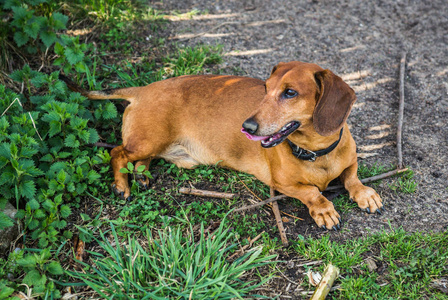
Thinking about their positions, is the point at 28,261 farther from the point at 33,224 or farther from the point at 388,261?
the point at 388,261

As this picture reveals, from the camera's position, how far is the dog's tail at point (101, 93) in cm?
390

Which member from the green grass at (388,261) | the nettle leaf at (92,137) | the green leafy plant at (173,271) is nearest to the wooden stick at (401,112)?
the green grass at (388,261)

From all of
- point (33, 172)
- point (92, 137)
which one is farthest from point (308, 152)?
point (33, 172)

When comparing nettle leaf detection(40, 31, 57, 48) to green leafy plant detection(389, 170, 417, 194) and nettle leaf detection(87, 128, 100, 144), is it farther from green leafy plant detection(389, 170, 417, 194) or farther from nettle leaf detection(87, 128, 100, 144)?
green leafy plant detection(389, 170, 417, 194)

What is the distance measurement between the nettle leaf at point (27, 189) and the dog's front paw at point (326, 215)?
2141 mm

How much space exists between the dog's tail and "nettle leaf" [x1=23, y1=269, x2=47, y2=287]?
1786 mm

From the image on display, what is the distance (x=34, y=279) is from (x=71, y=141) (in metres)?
1.19

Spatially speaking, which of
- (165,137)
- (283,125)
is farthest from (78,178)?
(283,125)

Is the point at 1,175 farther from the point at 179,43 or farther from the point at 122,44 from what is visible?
the point at 179,43

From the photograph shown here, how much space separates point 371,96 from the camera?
4523mm

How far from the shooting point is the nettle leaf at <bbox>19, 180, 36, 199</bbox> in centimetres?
303

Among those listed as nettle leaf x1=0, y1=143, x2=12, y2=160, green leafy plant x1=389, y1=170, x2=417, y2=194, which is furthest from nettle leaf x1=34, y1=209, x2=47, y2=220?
green leafy plant x1=389, y1=170, x2=417, y2=194

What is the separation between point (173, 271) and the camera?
2695mm

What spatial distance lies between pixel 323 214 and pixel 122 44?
3069 millimetres
